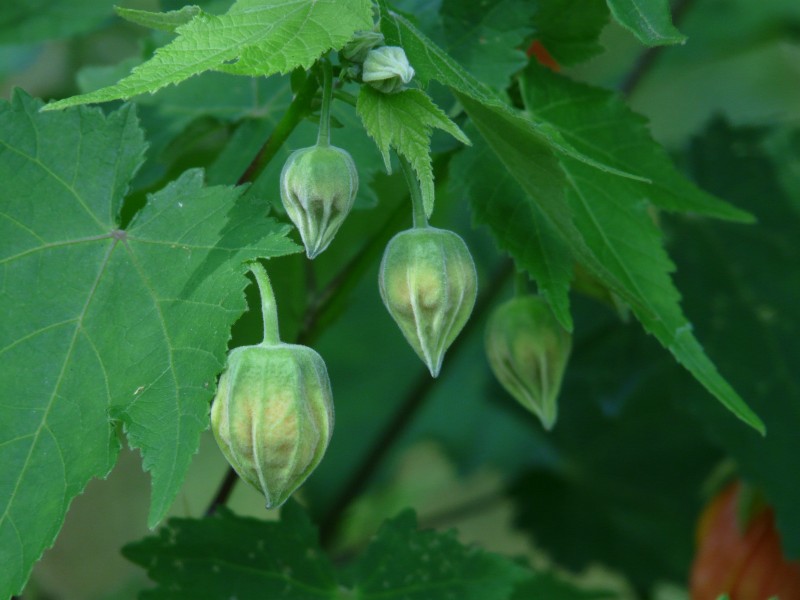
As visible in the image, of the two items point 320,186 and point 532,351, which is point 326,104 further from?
point 532,351

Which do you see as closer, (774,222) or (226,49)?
(226,49)

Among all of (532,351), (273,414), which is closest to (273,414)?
(273,414)

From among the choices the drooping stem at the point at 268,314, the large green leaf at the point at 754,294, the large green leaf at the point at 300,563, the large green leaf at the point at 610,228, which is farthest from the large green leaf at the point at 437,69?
the large green leaf at the point at 754,294

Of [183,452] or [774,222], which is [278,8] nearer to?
[183,452]

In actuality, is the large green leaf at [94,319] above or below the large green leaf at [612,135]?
below

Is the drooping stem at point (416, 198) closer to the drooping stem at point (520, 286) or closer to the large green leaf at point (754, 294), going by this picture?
the drooping stem at point (520, 286)

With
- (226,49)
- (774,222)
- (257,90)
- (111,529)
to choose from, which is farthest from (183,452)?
(111,529)

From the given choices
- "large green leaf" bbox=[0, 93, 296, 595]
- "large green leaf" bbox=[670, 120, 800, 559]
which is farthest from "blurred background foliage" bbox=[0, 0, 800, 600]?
"large green leaf" bbox=[0, 93, 296, 595]
